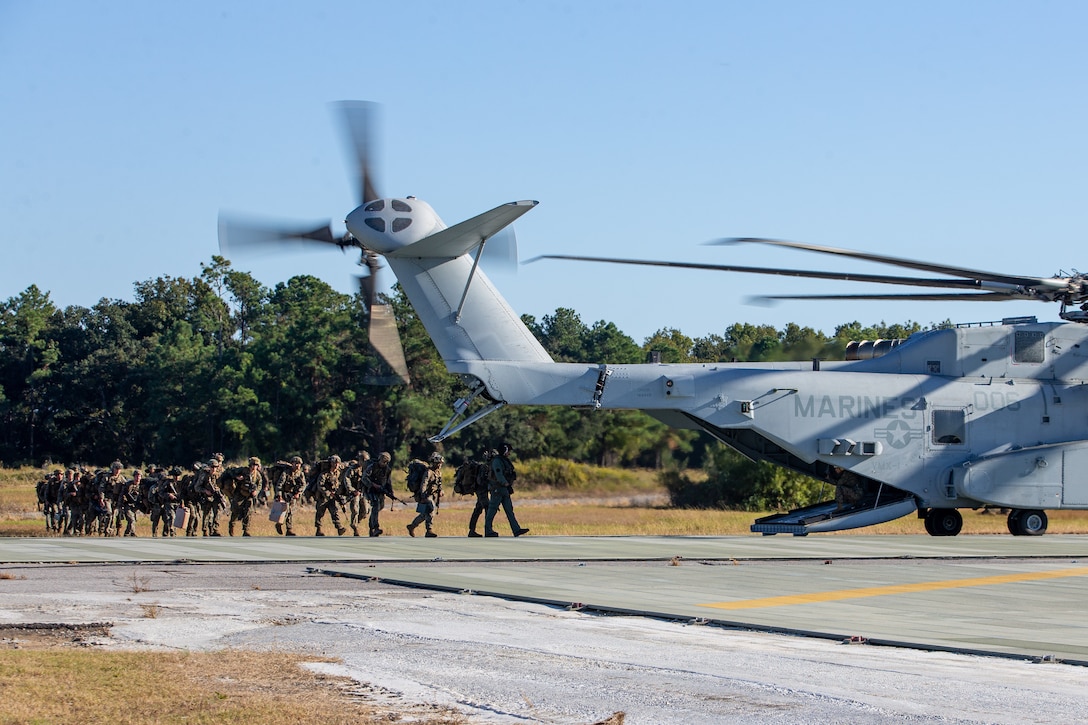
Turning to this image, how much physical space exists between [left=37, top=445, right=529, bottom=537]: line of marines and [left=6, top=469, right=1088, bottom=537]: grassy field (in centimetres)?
287

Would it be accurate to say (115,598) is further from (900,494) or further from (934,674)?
(900,494)

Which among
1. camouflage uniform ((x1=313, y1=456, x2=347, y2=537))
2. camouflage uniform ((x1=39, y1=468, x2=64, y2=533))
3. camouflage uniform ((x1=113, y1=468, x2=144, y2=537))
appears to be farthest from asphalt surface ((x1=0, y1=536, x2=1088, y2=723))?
camouflage uniform ((x1=39, y1=468, x2=64, y2=533))

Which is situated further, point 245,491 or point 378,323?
point 245,491

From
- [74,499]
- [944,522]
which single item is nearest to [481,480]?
[944,522]

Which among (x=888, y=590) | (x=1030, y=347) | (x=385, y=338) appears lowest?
(x=888, y=590)

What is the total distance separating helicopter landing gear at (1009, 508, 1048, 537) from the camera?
24641 mm

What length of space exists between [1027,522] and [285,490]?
45.4ft

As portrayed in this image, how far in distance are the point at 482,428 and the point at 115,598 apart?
52.3 meters

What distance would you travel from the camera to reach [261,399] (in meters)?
64.6

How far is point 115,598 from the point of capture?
12133mm

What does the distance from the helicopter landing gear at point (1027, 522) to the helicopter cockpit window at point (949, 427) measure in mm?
1827

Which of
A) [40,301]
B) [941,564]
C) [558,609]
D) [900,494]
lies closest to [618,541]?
[941,564]

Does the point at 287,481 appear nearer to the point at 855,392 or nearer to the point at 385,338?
the point at 385,338

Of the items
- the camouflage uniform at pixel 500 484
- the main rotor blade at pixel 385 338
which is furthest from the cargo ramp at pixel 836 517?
the main rotor blade at pixel 385 338
